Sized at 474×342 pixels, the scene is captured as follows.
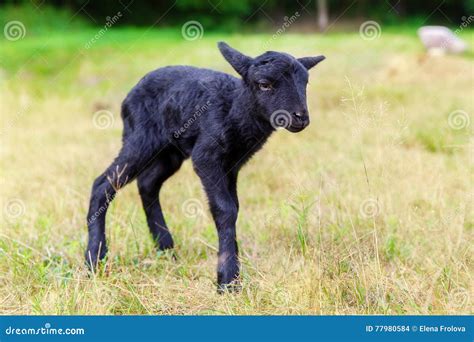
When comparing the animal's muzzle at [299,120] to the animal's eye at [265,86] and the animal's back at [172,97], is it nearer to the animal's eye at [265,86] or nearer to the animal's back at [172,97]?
the animal's eye at [265,86]

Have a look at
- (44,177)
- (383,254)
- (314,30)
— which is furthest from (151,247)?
(314,30)

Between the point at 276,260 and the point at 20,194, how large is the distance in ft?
13.1

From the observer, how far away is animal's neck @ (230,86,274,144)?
488 centimetres

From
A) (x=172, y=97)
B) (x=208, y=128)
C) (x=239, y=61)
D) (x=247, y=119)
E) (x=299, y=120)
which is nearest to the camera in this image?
(x=299, y=120)

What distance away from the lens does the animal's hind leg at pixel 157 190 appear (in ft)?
19.3

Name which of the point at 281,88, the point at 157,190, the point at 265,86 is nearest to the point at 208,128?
the point at 265,86

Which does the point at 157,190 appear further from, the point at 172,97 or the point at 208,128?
the point at 208,128

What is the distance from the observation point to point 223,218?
5.00m

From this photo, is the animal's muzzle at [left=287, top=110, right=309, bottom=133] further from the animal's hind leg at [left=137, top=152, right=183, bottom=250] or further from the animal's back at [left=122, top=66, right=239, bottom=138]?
the animal's hind leg at [left=137, top=152, right=183, bottom=250]

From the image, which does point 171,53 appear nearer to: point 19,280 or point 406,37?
point 406,37

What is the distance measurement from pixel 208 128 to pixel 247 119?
0.35 meters

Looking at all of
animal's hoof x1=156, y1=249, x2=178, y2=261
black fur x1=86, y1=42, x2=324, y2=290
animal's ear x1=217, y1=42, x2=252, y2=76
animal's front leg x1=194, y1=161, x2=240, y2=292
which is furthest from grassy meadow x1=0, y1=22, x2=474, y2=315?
animal's ear x1=217, y1=42, x2=252, y2=76

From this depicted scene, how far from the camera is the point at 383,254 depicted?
218 inches

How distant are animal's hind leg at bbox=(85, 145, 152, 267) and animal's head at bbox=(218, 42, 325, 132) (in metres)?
1.44
